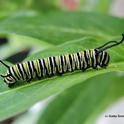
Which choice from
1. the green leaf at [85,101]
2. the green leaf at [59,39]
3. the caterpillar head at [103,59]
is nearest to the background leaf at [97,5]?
the green leaf at [85,101]

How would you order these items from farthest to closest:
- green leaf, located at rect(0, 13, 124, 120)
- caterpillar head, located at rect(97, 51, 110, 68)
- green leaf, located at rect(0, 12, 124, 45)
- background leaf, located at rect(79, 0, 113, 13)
A: background leaf, located at rect(79, 0, 113, 13), green leaf, located at rect(0, 12, 124, 45), caterpillar head, located at rect(97, 51, 110, 68), green leaf, located at rect(0, 13, 124, 120)

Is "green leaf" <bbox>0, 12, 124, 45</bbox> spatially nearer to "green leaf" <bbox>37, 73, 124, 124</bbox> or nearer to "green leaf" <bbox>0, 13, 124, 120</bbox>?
"green leaf" <bbox>0, 13, 124, 120</bbox>

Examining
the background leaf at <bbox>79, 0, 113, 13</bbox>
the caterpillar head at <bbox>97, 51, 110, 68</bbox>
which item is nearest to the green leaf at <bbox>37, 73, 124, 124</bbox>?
the background leaf at <bbox>79, 0, 113, 13</bbox>

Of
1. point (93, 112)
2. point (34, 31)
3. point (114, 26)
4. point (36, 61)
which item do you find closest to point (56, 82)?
point (36, 61)

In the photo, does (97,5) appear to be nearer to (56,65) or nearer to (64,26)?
(64,26)

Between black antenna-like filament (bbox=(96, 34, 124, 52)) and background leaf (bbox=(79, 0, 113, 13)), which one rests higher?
black antenna-like filament (bbox=(96, 34, 124, 52))

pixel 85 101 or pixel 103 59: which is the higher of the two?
pixel 103 59

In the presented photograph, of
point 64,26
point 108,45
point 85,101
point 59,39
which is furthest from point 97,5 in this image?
point 108,45
